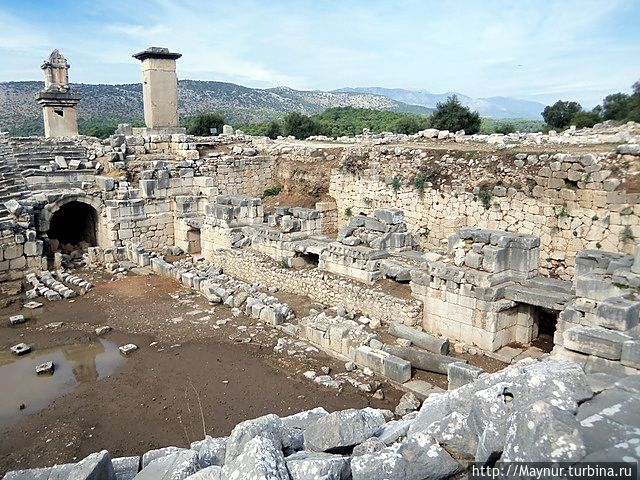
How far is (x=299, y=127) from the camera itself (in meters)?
33.4

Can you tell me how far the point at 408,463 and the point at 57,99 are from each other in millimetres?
26558

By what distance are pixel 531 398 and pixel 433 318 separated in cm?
649

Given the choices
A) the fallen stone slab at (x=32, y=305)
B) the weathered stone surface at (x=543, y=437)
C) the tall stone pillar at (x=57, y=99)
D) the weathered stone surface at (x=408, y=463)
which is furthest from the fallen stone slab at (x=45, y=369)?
the tall stone pillar at (x=57, y=99)

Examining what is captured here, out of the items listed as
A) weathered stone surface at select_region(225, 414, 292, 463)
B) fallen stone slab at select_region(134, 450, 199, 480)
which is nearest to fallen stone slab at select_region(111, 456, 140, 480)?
fallen stone slab at select_region(134, 450, 199, 480)

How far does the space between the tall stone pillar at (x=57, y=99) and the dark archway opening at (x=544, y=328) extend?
23.6m

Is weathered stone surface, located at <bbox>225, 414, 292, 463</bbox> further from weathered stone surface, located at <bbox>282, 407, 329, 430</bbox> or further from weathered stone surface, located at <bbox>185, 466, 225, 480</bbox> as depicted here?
weathered stone surface, located at <bbox>282, 407, 329, 430</bbox>

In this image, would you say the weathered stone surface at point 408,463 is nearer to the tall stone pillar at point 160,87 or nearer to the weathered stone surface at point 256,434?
the weathered stone surface at point 256,434

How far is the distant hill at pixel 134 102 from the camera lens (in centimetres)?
6059

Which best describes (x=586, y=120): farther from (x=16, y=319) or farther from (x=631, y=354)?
(x=16, y=319)

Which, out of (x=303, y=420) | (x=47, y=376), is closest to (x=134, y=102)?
(x=47, y=376)

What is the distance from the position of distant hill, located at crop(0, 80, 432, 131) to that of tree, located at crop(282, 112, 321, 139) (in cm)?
2540

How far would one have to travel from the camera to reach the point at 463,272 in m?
9.12

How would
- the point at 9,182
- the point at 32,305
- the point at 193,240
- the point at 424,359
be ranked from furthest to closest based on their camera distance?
the point at 193,240
the point at 9,182
the point at 32,305
the point at 424,359

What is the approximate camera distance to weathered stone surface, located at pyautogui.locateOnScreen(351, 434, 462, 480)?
3064mm
